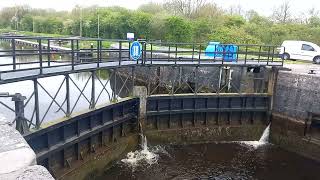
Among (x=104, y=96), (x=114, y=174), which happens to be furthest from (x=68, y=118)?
(x=104, y=96)

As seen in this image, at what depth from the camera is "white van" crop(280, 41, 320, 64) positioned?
24.8 meters

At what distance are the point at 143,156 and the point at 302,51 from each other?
57.3 ft

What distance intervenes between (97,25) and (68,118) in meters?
46.9

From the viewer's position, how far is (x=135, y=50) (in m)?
13.7

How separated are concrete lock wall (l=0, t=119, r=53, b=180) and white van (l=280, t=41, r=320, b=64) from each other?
23.7m

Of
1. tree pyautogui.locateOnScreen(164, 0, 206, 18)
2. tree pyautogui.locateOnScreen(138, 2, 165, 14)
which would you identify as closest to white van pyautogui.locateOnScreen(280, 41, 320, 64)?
tree pyautogui.locateOnScreen(164, 0, 206, 18)

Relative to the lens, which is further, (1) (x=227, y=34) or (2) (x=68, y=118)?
(1) (x=227, y=34)

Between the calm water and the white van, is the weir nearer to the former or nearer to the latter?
the calm water

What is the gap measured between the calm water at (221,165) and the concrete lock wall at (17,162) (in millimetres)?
8899

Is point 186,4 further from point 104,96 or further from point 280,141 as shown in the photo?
point 280,141

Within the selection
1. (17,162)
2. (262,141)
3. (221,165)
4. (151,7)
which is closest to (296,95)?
(262,141)

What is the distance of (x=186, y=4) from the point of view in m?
56.5

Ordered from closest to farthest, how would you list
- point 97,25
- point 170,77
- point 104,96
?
point 170,77 < point 104,96 < point 97,25

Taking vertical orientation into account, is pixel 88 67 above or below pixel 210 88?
above
